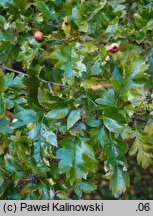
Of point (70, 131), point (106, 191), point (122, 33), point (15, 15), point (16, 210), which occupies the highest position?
point (15, 15)

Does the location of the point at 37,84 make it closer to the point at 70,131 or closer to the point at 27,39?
the point at 70,131

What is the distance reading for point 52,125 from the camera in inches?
56.9

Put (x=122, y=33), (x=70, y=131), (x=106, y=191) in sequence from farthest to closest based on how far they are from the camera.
Result: (x=106, y=191) → (x=122, y=33) → (x=70, y=131)

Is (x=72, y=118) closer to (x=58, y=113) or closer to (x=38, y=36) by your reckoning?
(x=58, y=113)

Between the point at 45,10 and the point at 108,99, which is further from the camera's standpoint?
the point at 45,10

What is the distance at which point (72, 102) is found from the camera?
55.7 inches

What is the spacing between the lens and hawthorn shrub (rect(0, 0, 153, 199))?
4.73 ft

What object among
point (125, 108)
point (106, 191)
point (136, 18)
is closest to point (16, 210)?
point (125, 108)

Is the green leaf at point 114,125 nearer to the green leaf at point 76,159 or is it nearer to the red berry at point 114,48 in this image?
the green leaf at point 76,159

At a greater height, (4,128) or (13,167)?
(4,128)

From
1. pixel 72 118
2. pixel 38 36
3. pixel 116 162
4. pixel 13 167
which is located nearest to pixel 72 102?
pixel 72 118

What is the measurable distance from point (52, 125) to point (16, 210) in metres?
0.51

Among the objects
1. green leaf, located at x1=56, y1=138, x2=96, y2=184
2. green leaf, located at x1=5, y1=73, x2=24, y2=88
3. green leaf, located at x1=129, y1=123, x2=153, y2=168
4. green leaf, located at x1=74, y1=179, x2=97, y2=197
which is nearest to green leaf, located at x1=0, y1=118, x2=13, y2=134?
green leaf, located at x1=5, y1=73, x2=24, y2=88

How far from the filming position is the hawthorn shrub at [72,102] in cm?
144
